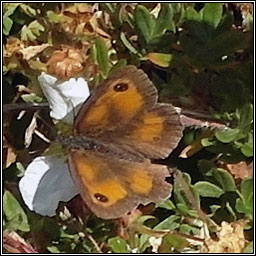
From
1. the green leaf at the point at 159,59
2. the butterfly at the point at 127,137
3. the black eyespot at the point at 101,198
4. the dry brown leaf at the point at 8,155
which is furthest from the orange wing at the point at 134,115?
the dry brown leaf at the point at 8,155

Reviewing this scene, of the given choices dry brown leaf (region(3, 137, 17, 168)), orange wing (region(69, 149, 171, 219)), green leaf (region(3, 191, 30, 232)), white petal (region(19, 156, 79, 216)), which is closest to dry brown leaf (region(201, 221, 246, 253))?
orange wing (region(69, 149, 171, 219))

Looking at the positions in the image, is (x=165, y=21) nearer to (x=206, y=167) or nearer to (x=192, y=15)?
(x=192, y=15)

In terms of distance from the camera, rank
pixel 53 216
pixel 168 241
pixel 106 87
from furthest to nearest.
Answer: pixel 53 216 < pixel 168 241 < pixel 106 87

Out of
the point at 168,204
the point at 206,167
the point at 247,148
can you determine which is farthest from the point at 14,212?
the point at 247,148

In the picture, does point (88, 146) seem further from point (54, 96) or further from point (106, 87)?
point (54, 96)

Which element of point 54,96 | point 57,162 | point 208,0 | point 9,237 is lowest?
point 9,237

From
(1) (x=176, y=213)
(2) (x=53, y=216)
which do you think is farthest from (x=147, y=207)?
(2) (x=53, y=216)
